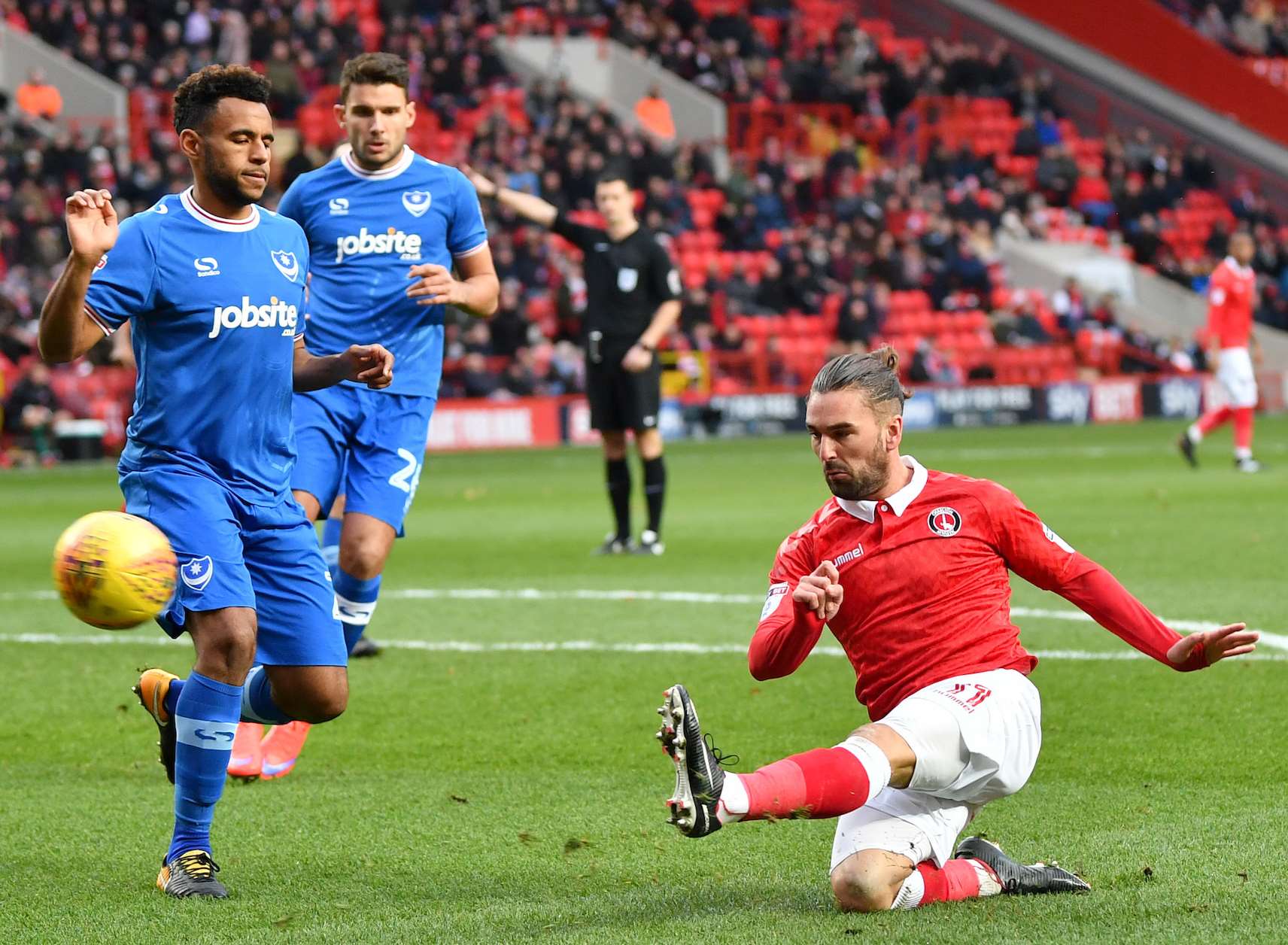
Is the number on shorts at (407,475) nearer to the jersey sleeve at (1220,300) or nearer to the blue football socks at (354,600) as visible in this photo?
the blue football socks at (354,600)

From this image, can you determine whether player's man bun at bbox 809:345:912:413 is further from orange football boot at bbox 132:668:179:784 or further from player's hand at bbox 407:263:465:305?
orange football boot at bbox 132:668:179:784

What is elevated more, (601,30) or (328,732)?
(601,30)

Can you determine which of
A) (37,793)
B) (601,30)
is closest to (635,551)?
(37,793)

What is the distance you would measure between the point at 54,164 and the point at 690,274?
1088 cm

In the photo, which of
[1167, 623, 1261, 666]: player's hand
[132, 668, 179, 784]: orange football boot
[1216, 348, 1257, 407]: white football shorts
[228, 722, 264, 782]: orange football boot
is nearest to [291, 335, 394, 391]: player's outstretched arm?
[132, 668, 179, 784]: orange football boot

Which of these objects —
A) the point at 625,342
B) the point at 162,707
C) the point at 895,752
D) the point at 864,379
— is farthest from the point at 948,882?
the point at 625,342

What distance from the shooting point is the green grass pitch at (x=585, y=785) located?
4184 mm

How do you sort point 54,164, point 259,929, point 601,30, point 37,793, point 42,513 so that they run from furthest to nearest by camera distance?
point 601,30 → point 54,164 → point 42,513 → point 37,793 → point 259,929

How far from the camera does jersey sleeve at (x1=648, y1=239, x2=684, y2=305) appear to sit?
1275 centimetres

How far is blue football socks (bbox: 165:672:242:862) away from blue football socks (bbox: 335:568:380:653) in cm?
202

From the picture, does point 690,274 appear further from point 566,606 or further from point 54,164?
point 566,606

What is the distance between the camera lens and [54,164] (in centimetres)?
2617

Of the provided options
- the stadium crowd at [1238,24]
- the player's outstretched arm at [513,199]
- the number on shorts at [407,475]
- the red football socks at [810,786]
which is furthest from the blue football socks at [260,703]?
the stadium crowd at [1238,24]

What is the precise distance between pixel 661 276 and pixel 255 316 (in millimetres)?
8062
